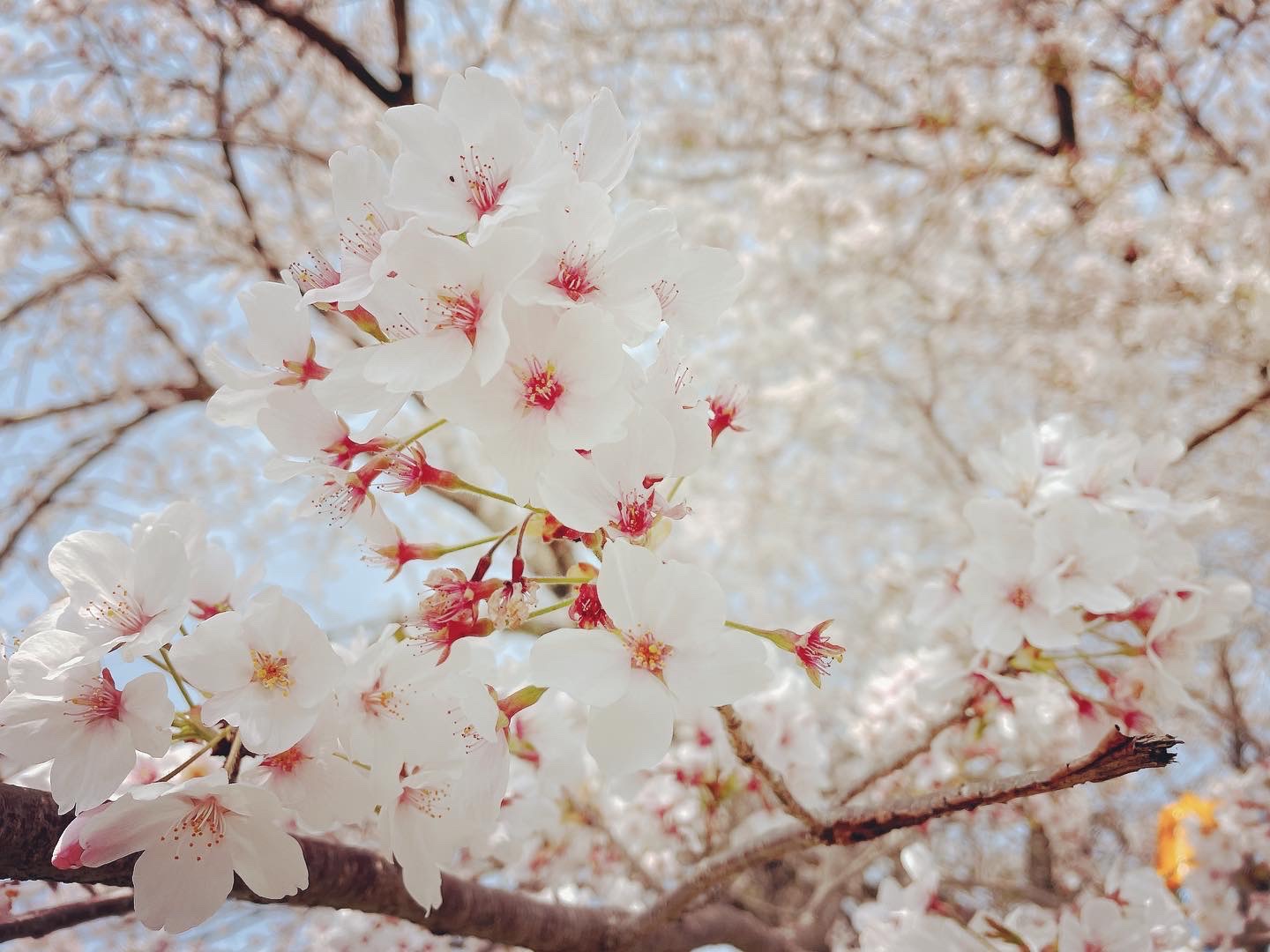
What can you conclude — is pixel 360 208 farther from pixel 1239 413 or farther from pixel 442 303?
pixel 1239 413

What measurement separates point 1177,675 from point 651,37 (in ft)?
16.4

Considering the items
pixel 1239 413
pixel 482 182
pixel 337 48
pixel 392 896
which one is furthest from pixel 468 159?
pixel 337 48

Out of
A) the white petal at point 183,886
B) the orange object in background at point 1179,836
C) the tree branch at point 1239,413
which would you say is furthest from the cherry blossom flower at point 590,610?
the tree branch at point 1239,413

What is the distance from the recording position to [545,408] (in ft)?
2.40

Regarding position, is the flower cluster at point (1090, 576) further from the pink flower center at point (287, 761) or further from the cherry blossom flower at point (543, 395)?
the pink flower center at point (287, 761)

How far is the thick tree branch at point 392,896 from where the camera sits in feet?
2.72

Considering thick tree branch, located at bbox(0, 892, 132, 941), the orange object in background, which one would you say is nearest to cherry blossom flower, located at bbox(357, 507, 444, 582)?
thick tree branch, located at bbox(0, 892, 132, 941)

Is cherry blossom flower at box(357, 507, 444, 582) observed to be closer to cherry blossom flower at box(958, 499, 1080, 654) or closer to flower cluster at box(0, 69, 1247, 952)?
flower cluster at box(0, 69, 1247, 952)

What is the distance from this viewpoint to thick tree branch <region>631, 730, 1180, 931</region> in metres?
0.71

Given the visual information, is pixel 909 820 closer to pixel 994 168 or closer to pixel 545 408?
pixel 545 408

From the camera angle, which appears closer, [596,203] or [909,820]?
[596,203]

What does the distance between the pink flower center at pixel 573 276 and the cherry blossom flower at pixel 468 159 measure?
54 mm

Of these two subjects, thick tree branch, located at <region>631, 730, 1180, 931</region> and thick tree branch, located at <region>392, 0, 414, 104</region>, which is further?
thick tree branch, located at <region>392, 0, 414, 104</region>

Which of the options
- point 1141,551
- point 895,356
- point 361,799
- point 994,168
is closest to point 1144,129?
point 994,168
